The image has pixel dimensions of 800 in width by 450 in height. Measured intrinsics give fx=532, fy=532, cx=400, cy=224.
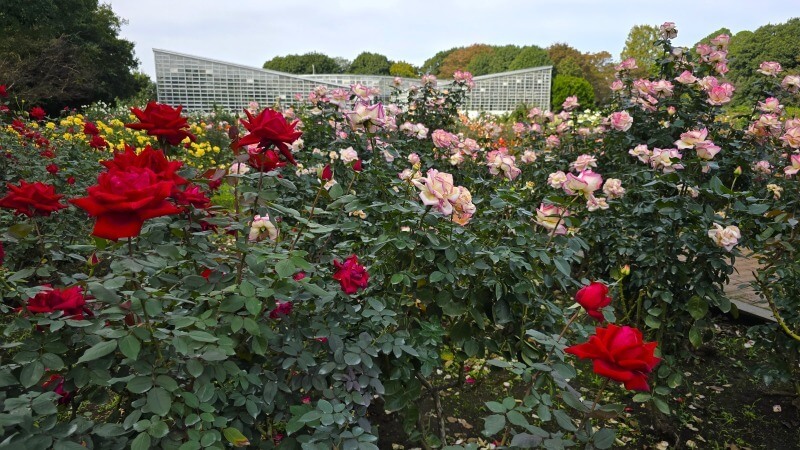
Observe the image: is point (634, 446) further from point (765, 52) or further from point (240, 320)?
point (765, 52)

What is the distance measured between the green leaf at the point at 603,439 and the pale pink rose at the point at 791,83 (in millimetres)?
2590

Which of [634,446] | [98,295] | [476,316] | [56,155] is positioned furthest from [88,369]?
[56,155]

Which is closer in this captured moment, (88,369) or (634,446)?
(88,369)

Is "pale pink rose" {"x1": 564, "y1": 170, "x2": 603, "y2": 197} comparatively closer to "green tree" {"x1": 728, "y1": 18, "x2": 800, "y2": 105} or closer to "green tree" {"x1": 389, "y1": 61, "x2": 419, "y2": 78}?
"green tree" {"x1": 728, "y1": 18, "x2": 800, "y2": 105}

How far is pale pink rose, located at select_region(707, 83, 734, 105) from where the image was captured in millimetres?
2521

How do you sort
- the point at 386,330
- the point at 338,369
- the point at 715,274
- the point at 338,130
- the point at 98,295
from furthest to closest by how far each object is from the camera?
the point at 338,130
the point at 715,274
the point at 386,330
the point at 338,369
the point at 98,295

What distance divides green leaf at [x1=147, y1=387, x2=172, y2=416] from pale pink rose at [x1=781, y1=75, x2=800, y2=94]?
312 cm

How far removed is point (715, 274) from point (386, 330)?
1319 mm

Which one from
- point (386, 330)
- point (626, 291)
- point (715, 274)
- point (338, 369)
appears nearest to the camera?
Answer: point (338, 369)

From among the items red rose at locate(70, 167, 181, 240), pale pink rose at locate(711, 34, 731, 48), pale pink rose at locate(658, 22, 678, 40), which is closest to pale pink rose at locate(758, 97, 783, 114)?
pale pink rose at locate(711, 34, 731, 48)

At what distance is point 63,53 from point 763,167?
51.0ft

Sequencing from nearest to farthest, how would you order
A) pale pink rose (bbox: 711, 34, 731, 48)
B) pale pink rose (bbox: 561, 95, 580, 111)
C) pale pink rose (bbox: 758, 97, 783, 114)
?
pale pink rose (bbox: 758, 97, 783, 114), pale pink rose (bbox: 711, 34, 731, 48), pale pink rose (bbox: 561, 95, 580, 111)

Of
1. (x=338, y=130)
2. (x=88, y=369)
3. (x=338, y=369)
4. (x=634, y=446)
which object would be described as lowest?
(x=634, y=446)

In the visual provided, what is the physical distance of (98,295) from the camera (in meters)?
0.92
